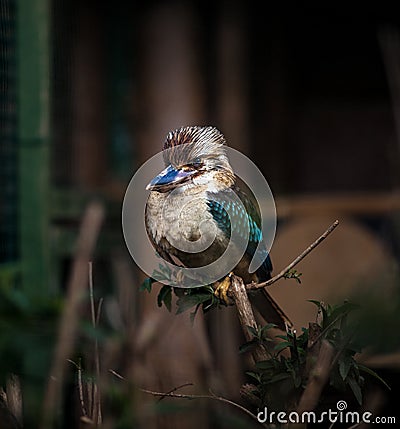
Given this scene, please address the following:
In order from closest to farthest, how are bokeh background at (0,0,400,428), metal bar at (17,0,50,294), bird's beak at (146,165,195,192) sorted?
bird's beak at (146,165,195,192) → bokeh background at (0,0,400,428) → metal bar at (17,0,50,294)

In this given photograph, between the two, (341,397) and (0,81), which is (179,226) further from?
(0,81)

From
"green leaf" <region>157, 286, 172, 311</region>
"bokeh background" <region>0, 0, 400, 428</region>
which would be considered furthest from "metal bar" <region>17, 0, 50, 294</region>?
"green leaf" <region>157, 286, 172, 311</region>

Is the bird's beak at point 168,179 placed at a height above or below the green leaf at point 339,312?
above

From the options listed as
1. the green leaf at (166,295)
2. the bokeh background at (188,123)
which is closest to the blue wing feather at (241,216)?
the green leaf at (166,295)

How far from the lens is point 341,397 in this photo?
1590mm

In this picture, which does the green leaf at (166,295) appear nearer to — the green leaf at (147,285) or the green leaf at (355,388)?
the green leaf at (147,285)

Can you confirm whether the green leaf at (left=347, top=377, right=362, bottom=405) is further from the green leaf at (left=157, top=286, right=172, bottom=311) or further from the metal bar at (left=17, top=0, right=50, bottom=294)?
→ the metal bar at (left=17, top=0, right=50, bottom=294)

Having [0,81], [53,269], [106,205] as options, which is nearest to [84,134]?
[106,205]

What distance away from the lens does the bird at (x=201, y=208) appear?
1.14m

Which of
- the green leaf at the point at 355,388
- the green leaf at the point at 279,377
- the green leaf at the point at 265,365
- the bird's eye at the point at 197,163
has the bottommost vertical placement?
the green leaf at the point at 355,388

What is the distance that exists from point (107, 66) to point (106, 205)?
4.54 ft

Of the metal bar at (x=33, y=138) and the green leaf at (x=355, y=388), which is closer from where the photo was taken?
the green leaf at (x=355, y=388)

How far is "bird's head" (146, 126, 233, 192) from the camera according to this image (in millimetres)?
1137

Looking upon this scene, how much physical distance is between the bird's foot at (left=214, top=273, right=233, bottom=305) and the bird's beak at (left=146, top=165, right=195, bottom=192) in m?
0.16
